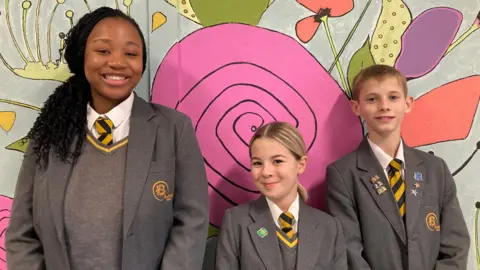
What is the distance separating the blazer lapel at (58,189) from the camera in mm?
1284

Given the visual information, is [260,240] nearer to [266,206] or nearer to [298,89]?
[266,206]

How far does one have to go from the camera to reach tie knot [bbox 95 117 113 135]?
4.49ft

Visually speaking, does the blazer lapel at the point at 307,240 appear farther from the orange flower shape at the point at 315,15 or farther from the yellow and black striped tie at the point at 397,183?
the orange flower shape at the point at 315,15

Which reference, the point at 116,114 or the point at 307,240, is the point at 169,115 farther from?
the point at 307,240

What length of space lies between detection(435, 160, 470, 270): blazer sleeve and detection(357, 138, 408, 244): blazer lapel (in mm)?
182

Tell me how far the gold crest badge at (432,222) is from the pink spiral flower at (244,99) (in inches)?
15.9

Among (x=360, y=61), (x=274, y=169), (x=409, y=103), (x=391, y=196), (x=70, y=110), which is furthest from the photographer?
(x=360, y=61)

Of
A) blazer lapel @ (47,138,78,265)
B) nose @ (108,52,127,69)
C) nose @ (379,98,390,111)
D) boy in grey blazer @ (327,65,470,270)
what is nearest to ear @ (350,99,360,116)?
boy in grey blazer @ (327,65,470,270)

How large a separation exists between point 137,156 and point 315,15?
0.98m

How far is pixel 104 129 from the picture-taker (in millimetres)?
1368

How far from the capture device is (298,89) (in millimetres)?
1822

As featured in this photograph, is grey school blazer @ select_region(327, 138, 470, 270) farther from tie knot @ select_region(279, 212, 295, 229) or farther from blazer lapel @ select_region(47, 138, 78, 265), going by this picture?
blazer lapel @ select_region(47, 138, 78, 265)

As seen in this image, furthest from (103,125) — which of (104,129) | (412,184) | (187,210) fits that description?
(412,184)

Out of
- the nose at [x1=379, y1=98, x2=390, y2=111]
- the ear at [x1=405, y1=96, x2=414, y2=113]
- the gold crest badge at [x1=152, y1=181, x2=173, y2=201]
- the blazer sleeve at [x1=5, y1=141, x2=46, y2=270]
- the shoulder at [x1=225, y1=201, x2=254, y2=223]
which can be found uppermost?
the ear at [x1=405, y1=96, x2=414, y2=113]
